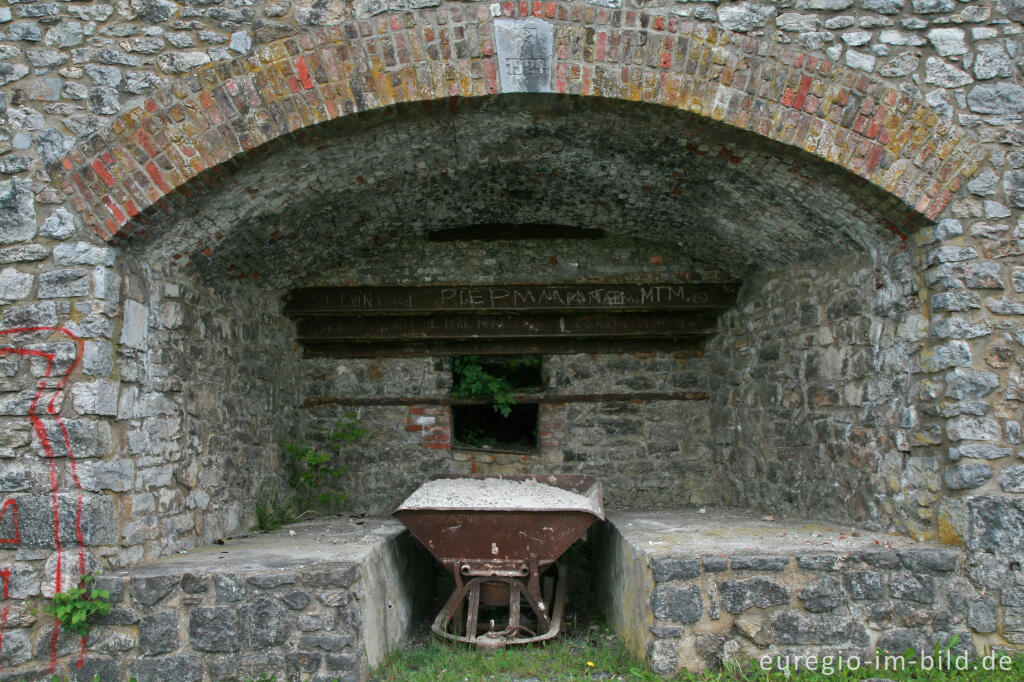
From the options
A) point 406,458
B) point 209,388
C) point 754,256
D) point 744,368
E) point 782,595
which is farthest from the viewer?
point 406,458

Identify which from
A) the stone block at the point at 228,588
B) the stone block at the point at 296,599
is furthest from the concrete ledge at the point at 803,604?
the stone block at the point at 228,588

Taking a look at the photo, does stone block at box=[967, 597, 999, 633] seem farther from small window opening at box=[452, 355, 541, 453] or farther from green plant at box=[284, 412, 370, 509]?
green plant at box=[284, 412, 370, 509]

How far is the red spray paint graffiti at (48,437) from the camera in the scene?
3.75 metres

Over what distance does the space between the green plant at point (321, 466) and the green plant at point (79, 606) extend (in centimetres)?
262

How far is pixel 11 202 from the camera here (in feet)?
12.7

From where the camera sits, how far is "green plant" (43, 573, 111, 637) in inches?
145

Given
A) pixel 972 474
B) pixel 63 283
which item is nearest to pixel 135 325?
pixel 63 283

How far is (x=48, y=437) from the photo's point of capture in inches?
149

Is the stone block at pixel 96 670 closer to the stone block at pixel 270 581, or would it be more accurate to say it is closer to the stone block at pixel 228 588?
the stone block at pixel 228 588

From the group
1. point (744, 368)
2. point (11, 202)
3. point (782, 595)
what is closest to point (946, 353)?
point (782, 595)

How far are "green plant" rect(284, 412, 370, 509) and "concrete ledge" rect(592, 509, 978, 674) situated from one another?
343cm

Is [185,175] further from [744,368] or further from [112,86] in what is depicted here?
[744,368]

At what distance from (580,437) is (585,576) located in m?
1.20

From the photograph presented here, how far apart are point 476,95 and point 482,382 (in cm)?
323
